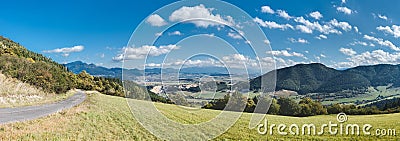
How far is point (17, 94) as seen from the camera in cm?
5144

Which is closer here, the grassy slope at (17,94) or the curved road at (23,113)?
the curved road at (23,113)

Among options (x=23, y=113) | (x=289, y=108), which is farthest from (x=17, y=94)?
(x=289, y=108)

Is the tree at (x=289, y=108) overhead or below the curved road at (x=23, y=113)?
below

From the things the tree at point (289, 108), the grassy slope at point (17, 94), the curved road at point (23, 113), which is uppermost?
the grassy slope at point (17, 94)

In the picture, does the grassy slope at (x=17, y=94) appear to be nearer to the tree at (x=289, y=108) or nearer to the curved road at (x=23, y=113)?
the curved road at (x=23, y=113)

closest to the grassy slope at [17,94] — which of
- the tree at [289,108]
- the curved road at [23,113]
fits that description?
the curved road at [23,113]

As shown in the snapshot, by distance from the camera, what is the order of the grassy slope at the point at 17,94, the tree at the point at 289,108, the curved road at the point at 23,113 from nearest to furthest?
1. the curved road at the point at 23,113
2. the grassy slope at the point at 17,94
3. the tree at the point at 289,108

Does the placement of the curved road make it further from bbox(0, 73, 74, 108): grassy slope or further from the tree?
the tree

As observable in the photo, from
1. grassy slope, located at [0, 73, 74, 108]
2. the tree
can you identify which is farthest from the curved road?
the tree

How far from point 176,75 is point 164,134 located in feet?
27.5

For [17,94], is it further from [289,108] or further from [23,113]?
[289,108]

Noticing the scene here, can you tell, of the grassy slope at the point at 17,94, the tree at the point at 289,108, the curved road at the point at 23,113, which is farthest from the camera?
the tree at the point at 289,108

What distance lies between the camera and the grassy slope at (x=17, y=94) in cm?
4419

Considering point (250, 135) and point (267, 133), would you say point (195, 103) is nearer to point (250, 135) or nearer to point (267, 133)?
point (250, 135)
